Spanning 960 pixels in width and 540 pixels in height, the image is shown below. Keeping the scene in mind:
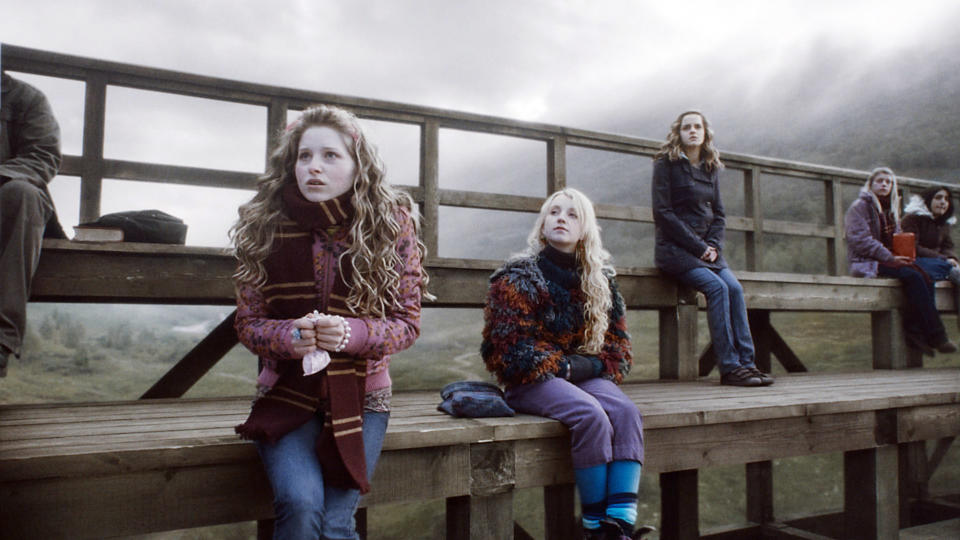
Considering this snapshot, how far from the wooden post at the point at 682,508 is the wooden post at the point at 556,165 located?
207 centimetres

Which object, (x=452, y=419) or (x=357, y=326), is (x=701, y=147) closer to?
(x=452, y=419)

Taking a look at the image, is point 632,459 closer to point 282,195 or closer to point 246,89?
point 282,195

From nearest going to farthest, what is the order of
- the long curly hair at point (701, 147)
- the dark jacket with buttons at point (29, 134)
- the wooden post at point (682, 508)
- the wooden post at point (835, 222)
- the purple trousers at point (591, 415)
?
the purple trousers at point (591, 415), the dark jacket with buttons at point (29, 134), the wooden post at point (682, 508), the long curly hair at point (701, 147), the wooden post at point (835, 222)

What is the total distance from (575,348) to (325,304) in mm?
1154

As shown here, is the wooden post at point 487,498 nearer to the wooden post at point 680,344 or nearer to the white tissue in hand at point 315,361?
the white tissue in hand at point 315,361

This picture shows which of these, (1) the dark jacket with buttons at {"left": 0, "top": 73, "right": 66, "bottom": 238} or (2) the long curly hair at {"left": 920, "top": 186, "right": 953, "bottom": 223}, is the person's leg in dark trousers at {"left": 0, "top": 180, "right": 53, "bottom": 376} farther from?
(2) the long curly hair at {"left": 920, "top": 186, "right": 953, "bottom": 223}

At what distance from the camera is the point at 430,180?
Result: 395cm

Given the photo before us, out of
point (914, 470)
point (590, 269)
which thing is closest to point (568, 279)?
point (590, 269)

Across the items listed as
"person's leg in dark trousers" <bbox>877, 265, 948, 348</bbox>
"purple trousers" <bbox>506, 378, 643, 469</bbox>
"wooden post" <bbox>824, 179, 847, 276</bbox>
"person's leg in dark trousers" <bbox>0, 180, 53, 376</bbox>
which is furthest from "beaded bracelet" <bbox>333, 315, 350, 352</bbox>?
"wooden post" <bbox>824, 179, 847, 276</bbox>

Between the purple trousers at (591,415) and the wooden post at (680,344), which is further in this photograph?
the wooden post at (680,344)

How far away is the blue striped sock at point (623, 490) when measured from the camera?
7.02 ft

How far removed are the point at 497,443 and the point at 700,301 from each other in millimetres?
2547

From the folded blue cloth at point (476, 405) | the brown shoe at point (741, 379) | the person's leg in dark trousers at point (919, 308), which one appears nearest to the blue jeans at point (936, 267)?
the person's leg in dark trousers at point (919, 308)

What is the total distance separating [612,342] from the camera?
268cm
